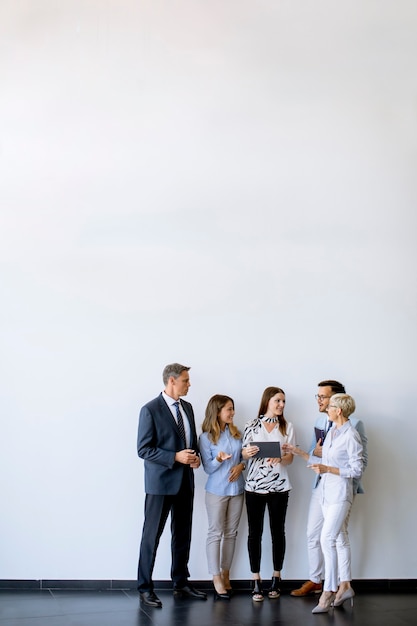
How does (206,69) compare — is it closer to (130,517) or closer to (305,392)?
(305,392)

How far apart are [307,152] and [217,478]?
9.50 feet

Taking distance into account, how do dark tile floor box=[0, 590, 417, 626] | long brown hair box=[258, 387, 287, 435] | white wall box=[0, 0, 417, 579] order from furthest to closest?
white wall box=[0, 0, 417, 579] < long brown hair box=[258, 387, 287, 435] < dark tile floor box=[0, 590, 417, 626]

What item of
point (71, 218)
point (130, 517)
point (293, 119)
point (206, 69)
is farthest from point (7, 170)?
point (130, 517)

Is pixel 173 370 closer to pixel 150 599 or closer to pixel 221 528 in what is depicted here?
pixel 221 528

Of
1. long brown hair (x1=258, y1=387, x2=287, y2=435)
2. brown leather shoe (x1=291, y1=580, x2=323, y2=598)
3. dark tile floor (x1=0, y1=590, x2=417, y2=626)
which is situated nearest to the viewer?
dark tile floor (x1=0, y1=590, x2=417, y2=626)

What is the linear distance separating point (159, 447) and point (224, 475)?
0.57 m

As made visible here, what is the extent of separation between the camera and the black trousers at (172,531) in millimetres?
5695

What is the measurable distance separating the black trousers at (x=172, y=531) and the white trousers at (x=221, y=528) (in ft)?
0.54

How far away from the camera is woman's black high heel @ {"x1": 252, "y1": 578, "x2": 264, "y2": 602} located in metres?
5.77

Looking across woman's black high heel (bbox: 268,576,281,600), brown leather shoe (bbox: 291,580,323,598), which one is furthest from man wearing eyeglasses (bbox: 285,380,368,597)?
woman's black high heel (bbox: 268,576,281,600)

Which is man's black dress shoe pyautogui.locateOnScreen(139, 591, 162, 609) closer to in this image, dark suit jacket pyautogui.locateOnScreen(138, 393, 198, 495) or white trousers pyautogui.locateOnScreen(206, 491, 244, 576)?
white trousers pyautogui.locateOnScreen(206, 491, 244, 576)

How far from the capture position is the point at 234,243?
6.53m

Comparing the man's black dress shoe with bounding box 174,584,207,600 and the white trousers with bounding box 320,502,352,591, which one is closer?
the white trousers with bounding box 320,502,352,591

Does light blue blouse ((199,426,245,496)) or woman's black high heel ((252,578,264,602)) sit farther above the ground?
light blue blouse ((199,426,245,496))
